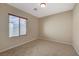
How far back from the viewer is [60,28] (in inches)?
160

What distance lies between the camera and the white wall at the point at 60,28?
3.91 metres

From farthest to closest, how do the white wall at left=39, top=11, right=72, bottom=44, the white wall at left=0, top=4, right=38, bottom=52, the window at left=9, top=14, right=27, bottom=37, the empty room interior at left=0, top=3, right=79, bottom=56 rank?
the white wall at left=39, top=11, right=72, bottom=44 → the window at left=9, top=14, right=27, bottom=37 → the empty room interior at left=0, top=3, right=79, bottom=56 → the white wall at left=0, top=4, right=38, bottom=52

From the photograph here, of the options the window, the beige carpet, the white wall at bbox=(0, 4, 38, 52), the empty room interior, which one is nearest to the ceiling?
→ the empty room interior

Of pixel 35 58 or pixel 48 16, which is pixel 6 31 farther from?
pixel 35 58

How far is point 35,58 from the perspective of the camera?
930 mm

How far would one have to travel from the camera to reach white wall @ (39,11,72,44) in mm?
3910

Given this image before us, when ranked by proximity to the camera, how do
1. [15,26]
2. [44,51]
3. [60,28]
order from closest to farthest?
[44,51] → [15,26] → [60,28]

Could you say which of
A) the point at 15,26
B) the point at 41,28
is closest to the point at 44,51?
the point at 15,26

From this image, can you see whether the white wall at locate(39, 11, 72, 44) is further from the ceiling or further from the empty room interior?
the ceiling

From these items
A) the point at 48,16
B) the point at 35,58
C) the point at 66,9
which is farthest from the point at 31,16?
the point at 35,58

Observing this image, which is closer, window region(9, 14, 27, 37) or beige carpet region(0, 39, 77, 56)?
beige carpet region(0, 39, 77, 56)

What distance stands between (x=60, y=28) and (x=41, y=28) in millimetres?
986

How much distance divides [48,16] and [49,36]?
3.05 ft

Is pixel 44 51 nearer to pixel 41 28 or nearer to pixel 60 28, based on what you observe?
pixel 60 28
